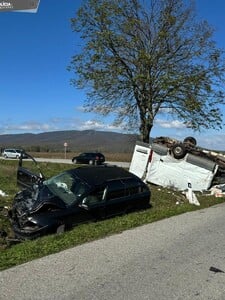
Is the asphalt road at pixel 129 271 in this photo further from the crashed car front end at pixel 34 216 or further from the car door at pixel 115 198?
the car door at pixel 115 198

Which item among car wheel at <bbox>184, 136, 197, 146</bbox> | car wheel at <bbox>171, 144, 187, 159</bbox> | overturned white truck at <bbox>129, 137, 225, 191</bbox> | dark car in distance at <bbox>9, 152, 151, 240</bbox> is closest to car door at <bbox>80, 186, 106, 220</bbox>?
dark car in distance at <bbox>9, 152, 151, 240</bbox>

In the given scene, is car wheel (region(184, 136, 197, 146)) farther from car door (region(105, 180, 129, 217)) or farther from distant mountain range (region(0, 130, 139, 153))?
distant mountain range (region(0, 130, 139, 153))

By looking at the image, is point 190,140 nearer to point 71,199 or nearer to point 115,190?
point 115,190

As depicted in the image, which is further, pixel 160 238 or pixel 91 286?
pixel 160 238

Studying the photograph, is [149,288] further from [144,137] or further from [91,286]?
[144,137]

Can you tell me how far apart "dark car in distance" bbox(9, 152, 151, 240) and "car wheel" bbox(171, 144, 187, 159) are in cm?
735

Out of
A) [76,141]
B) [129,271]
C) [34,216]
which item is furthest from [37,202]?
[76,141]

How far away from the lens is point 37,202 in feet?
30.7

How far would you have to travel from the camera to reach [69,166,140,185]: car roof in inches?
433

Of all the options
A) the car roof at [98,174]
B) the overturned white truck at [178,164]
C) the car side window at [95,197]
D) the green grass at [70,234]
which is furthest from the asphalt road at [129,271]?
the overturned white truck at [178,164]

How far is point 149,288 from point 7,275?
1.89 meters

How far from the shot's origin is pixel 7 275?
566cm

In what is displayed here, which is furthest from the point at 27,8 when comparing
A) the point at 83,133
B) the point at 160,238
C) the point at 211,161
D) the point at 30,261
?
the point at 83,133

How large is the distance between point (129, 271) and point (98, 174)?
570 centimetres
